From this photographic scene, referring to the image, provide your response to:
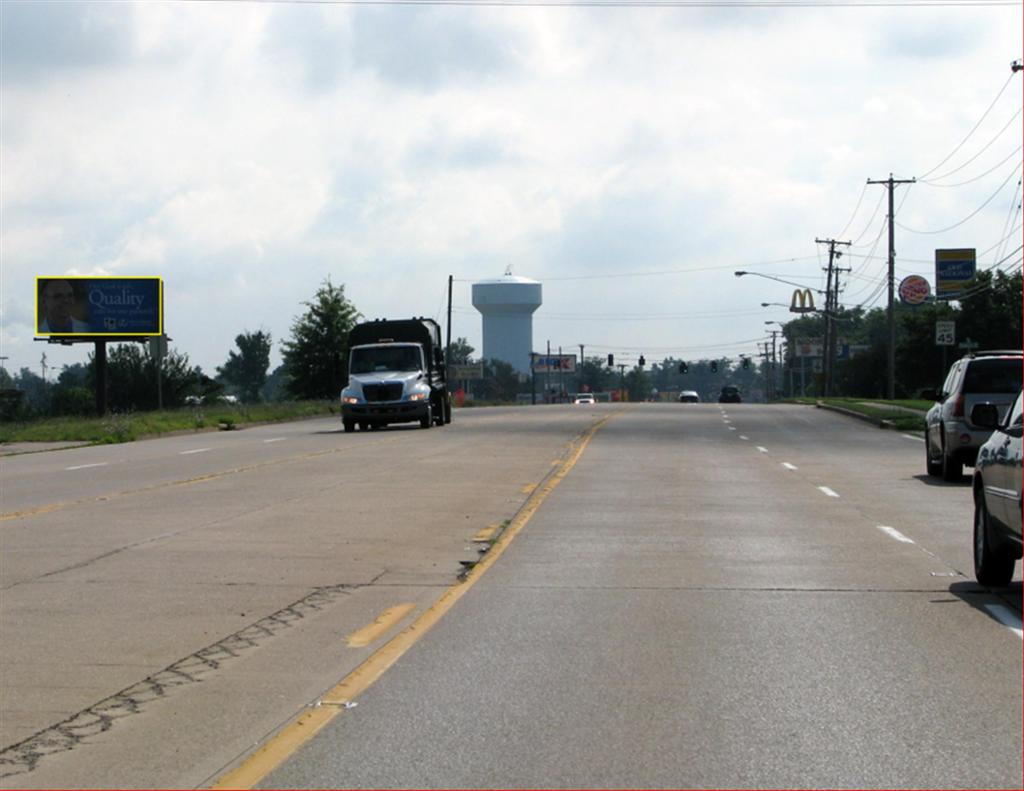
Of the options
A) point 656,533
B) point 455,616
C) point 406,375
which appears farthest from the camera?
point 406,375

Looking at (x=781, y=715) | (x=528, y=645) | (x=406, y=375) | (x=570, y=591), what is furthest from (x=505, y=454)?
(x=781, y=715)

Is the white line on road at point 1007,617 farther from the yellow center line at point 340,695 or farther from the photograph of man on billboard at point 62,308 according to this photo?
the photograph of man on billboard at point 62,308

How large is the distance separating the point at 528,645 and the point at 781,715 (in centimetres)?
228

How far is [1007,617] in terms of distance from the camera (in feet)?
34.0

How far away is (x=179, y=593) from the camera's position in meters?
11.6

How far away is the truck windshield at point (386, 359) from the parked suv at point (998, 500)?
106 ft

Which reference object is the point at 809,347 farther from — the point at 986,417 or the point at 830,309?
the point at 986,417

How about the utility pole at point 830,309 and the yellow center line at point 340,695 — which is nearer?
the yellow center line at point 340,695

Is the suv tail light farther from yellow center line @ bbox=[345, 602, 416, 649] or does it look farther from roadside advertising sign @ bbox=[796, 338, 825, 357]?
roadside advertising sign @ bbox=[796, 338, 825, 357]

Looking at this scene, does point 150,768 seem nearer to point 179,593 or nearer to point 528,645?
point 528,645

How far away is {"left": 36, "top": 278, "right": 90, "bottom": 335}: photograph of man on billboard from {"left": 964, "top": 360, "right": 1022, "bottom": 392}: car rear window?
154 ft

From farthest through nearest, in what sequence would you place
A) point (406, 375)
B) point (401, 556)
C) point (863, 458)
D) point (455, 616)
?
1. point (406, 375)
2. point (863, 458)
3. point (401, 556)
4. point (455, 616)

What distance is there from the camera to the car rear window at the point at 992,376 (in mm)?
22469

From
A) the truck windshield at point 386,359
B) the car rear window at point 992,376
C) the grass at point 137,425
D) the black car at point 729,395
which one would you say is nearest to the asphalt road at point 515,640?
the car rear window at point 992,376
